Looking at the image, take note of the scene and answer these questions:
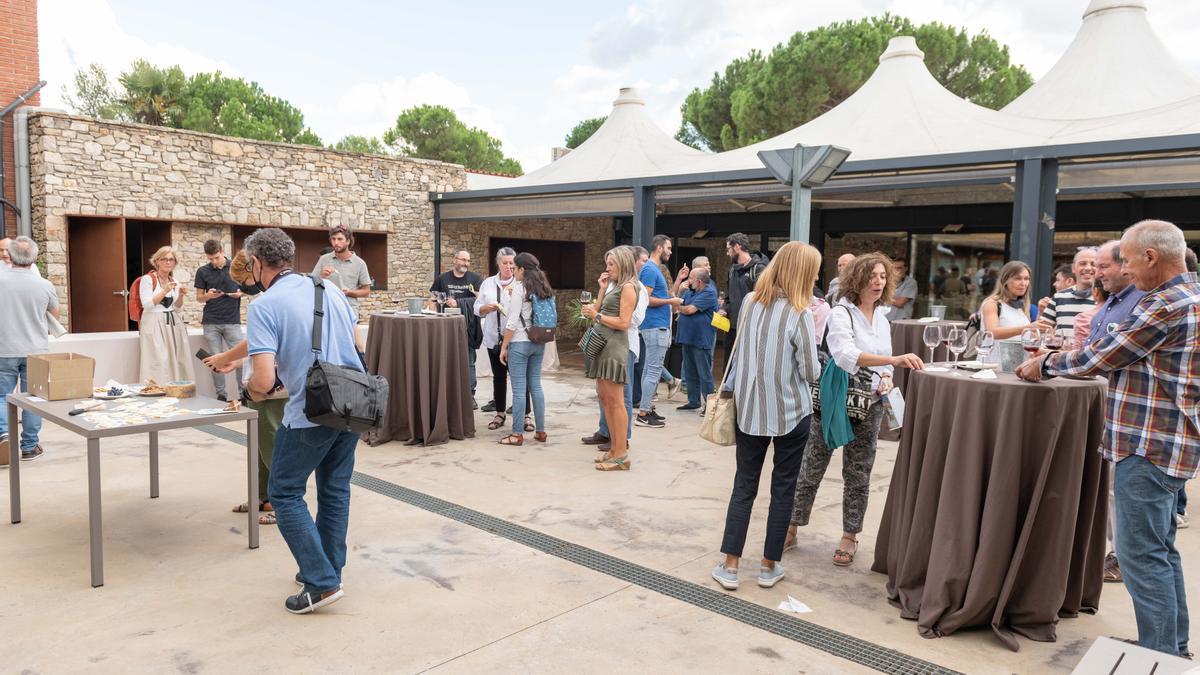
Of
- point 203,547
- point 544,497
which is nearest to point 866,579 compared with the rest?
point 544,497

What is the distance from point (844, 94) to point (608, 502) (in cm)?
1995

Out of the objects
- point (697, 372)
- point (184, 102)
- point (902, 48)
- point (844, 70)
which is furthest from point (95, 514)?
point (184, 102)

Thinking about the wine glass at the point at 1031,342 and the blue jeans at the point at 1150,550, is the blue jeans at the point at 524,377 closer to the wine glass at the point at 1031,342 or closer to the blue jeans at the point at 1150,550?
the wine glass at the point at 1031,342

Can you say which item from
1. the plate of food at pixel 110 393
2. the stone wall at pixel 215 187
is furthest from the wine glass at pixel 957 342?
the stone wall at pixel 215 187

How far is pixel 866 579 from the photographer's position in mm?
3592

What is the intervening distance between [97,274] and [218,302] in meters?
5.20

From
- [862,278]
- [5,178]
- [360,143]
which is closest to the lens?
[862,278]

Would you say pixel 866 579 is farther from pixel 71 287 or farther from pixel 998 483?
pixel 71 287

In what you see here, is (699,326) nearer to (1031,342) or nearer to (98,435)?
(1031,342)

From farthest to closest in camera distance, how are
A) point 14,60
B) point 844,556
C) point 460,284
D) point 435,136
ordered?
point 435,136 → point 14,60 → point 460,284 → point 844,556

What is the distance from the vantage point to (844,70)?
21.6 meters

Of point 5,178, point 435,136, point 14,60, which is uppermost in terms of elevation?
point 435,136

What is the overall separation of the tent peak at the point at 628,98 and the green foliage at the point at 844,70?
9.27 meters

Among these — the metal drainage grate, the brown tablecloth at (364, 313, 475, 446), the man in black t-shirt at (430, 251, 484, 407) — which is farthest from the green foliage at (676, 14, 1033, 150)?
the metal drainage grate
